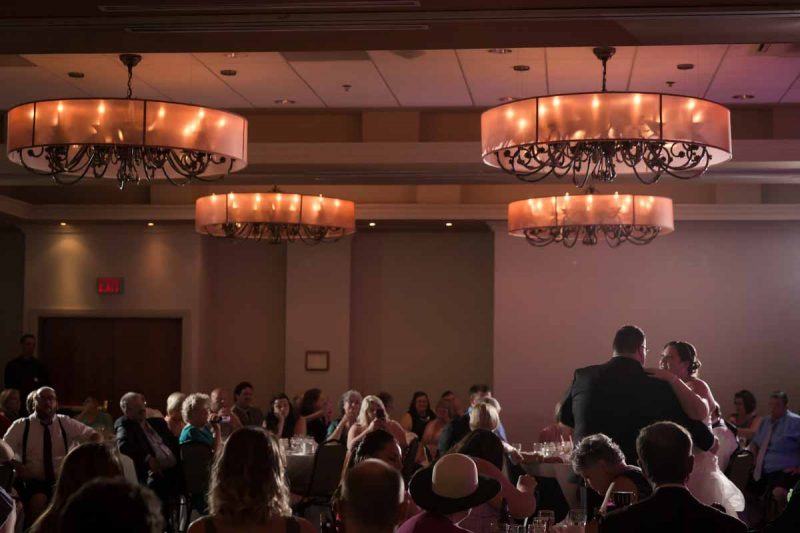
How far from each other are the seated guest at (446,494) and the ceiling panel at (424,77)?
5.04 metres

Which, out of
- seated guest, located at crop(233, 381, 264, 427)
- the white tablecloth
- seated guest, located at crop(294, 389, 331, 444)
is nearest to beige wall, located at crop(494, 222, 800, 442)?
seated guest, located at crop(294, 389, 331, 444)

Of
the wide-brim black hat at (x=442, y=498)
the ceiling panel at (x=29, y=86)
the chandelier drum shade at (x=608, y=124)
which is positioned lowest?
the wide-brim black hat at (x=442, y=498)

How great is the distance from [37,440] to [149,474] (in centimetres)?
89

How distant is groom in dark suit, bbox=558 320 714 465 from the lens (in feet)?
17.7

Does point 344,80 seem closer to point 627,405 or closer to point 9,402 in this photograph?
A: point 9,402

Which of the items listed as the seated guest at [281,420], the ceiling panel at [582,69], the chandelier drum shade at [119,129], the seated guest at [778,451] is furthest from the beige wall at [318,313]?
the chandelier drum shade at [119,129]

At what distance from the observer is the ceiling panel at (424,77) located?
28.4 feet

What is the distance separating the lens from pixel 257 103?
10.4 m

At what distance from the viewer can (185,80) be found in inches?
377

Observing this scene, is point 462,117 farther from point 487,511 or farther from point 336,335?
point 487,511

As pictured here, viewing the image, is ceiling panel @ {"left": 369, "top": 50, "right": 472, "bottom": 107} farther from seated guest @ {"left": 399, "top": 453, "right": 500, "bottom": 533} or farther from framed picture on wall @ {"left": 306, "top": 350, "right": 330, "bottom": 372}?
seated guest @ {"left": 399, "top": 453, "right": 500, "bottom": 533}

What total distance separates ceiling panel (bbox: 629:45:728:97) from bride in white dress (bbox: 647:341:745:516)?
3.03 metres

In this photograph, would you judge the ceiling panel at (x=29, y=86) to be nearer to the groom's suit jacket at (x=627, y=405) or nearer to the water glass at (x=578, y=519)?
the groom's suit jacket at (x=627, y=405)

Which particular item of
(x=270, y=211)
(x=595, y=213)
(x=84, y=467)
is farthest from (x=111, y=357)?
(x=84, y=467)
